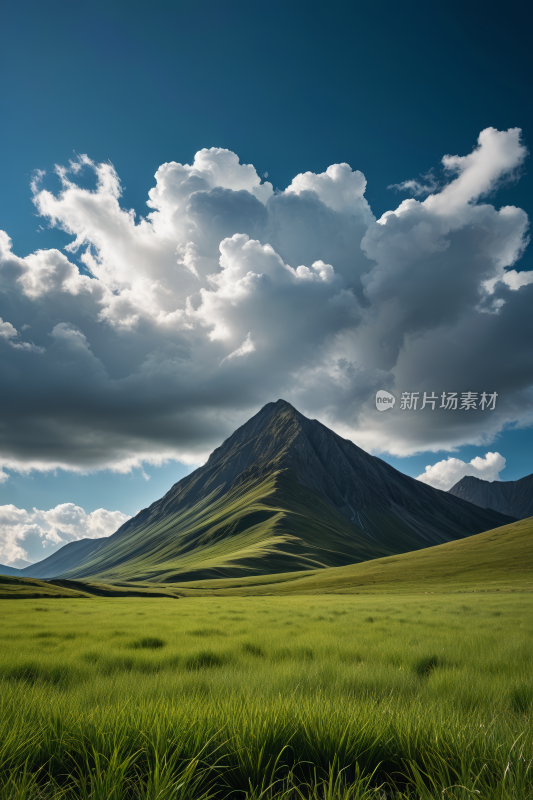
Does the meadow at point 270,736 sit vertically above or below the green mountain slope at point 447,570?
above

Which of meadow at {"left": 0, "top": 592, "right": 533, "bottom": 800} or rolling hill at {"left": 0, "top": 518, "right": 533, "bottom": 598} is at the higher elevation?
meadow at {"left": 0, "top": 592, "right": 533, "bottom": 800}

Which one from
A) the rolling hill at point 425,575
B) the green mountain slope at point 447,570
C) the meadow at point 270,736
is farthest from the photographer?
the green mountain slope at point 447,570

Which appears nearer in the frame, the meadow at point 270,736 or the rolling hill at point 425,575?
the meadow at point 270,736

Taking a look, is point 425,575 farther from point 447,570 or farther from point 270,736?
point 270,736

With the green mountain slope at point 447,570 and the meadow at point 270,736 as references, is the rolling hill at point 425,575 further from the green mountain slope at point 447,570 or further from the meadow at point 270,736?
the meadow at point 270,736

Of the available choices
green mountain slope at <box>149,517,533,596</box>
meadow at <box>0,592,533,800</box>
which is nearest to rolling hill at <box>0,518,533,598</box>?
green mountain slope at <box>149,517,533,596</box>

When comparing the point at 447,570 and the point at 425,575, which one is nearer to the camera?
the point at 425,575

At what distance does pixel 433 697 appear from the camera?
4.73m

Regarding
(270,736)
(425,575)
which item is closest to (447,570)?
(425,575)

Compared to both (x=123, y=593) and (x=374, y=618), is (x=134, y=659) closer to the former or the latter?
(x=374, y=618)

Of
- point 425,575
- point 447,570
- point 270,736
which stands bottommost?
point 425,575

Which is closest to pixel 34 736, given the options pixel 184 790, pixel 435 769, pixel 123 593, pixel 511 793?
pixel 184 790

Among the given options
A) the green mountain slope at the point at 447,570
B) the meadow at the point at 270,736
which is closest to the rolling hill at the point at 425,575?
the green mountain slope at the point at 447,570

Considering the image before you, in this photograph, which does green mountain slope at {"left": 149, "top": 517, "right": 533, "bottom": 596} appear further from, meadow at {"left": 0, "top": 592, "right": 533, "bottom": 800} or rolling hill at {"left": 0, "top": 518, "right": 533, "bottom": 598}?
meadow at {"left": 0, "top": 592, "right": 533, "bottom": 800}
